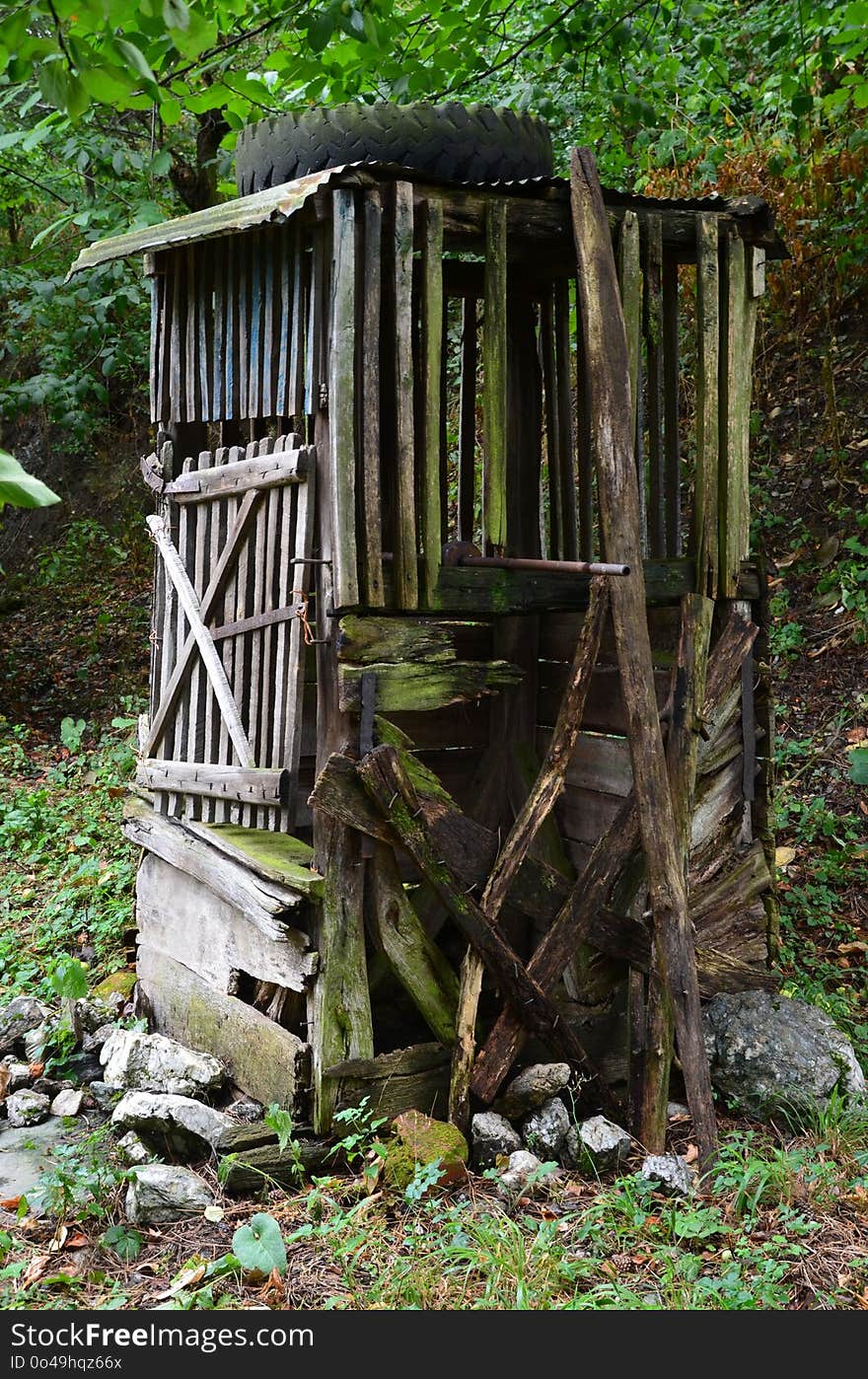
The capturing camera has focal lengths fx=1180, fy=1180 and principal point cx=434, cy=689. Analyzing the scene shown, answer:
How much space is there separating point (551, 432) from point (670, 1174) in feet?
12.3

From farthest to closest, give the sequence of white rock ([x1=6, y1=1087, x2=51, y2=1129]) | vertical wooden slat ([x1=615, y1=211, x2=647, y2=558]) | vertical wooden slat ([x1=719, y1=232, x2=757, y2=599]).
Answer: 1. white rock ([x1=6, y1=1087, x2=51, y2=1129])
2. vertical wooden slat ([x1=719, y1=232, x2=757, y2=599])
3. vertical wooden slat ([x1=615, y1=211, x2=647, y2=558])

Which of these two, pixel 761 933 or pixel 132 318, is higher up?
pixel 132 318

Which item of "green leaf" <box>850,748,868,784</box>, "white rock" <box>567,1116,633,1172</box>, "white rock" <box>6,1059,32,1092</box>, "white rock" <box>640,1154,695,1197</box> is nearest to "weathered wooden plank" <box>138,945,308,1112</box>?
"white rock" <box>6,1059,32,1092</box>

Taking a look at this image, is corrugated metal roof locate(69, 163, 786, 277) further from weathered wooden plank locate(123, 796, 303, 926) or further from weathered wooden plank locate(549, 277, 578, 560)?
weathered wooden plank locate(123, 796, 303, 926)

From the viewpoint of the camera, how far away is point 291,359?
557cm

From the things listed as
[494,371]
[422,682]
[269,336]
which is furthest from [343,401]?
[422,682]

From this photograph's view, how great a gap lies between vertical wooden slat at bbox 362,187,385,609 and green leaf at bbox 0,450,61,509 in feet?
12.1

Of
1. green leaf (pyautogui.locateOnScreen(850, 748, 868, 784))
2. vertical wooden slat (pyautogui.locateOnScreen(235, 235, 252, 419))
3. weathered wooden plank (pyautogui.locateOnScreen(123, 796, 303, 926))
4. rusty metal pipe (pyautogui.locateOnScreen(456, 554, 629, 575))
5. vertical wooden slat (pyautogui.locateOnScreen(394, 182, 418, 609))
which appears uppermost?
vertical wooden slat (pyautogui.locateOnScreen(235, 235, 252, 419))

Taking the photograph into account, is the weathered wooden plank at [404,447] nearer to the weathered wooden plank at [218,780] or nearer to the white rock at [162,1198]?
the weathered wooden plank at [218,780]

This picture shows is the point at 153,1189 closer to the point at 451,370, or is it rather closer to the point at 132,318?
the point at 451,370

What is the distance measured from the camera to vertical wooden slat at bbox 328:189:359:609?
499 centimetres

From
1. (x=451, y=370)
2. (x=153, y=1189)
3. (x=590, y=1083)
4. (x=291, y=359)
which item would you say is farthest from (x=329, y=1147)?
(x=451, y=370)

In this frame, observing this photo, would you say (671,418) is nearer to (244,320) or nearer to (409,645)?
(409,645)

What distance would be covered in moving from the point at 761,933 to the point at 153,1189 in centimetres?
333
